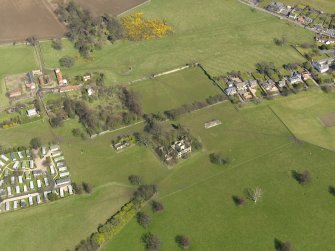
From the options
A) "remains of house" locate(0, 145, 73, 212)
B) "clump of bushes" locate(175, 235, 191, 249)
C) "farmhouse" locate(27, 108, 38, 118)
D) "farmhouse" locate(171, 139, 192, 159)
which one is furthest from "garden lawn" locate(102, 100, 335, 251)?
"farmhouse" locate(27, 108, 38, 118)

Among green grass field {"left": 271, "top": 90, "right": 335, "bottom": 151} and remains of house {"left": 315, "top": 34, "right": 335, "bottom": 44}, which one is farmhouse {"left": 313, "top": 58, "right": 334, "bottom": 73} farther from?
remains of house {"left": 315, "top": 34, "right": 335, "bottom": 44}

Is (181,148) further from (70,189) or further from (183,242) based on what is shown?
(70,189)

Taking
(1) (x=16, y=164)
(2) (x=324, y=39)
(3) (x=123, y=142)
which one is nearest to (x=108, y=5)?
(3) (x=123, y=142)

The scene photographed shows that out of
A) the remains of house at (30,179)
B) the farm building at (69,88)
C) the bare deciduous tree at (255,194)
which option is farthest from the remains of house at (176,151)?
the farm building at (69,88)

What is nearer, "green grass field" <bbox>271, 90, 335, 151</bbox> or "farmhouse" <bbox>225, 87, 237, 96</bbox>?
"green grass field" <bbox>271, 90, 335, 151</bbox>

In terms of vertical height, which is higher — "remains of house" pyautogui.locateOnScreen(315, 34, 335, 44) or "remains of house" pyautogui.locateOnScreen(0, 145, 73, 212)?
"remains of house" pyautogui.locateOnScreen(315, 34, 335, 44)

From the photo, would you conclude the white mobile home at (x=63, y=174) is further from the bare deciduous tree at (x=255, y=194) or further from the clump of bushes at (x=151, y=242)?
the bare deciduous tree at (x=255, y=194)
